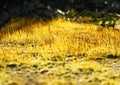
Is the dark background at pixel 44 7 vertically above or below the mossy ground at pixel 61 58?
above

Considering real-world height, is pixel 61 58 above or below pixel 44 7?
below

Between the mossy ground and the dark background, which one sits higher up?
the dark background

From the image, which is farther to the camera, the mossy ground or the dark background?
the dark background

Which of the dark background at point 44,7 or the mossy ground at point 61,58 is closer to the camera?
the mossy ground at point 61,58

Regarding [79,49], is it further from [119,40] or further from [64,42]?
[119,40]
